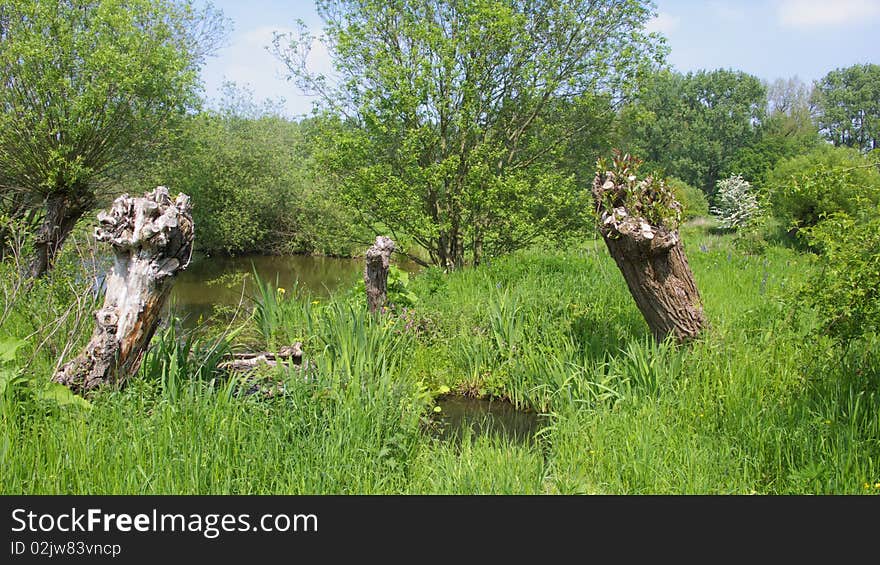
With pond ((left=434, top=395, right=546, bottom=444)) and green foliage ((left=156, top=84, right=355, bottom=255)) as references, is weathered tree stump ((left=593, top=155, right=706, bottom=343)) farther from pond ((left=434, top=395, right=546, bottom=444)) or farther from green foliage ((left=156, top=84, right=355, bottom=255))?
green foliage ((left=156, top=84, right=355, bottom=255))

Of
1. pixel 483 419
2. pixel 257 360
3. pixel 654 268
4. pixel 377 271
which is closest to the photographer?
pixel 654 268

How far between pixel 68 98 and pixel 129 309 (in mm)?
9593

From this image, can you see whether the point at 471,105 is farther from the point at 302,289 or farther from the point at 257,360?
the point at 257,360

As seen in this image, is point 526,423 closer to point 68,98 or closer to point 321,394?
point 321,394

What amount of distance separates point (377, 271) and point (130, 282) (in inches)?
144

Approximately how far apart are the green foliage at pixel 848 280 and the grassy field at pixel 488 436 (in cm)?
44

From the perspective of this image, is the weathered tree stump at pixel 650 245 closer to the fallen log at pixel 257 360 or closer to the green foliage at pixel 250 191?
the fallen log at pixel 257 360

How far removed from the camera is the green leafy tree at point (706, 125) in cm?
4806

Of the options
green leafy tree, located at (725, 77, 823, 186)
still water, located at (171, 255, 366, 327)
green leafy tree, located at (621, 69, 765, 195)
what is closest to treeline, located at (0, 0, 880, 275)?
still water, located at (171, 255, 366, 327)

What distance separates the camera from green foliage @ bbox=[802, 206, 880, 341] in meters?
3.95

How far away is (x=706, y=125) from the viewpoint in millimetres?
48312

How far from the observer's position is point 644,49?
1233 cm

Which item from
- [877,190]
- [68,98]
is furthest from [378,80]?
[877,190]

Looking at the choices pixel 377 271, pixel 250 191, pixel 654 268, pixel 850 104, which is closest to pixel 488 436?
pixel 654 268
